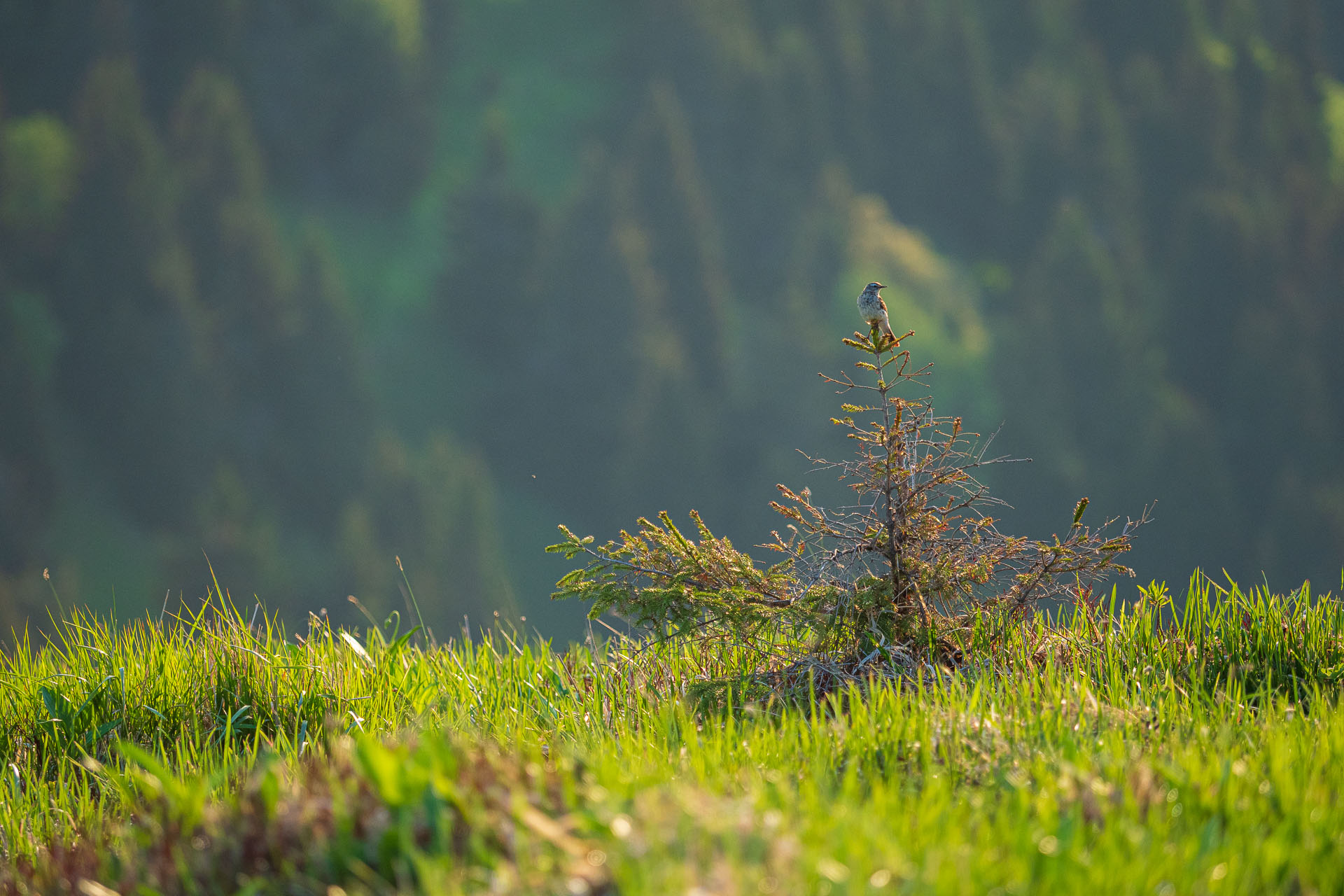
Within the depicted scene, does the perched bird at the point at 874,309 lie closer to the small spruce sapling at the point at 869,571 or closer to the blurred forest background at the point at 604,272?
the small spruce sapling at the point at 869,571

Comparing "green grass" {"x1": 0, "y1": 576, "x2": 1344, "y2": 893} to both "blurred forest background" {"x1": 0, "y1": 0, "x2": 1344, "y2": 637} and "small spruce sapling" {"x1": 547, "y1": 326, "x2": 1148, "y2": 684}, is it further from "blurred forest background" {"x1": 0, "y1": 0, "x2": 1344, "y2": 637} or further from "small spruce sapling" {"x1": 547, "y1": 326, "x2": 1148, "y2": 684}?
"blurred forest background" {"x1": 0, "y1": 0, "x2": 1344, "y2": 637}

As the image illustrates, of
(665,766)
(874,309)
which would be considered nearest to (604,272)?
(874,309)

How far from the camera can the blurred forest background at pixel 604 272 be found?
3697 centimetres

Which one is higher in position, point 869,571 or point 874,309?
point 874,309

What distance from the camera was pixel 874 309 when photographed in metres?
4.36

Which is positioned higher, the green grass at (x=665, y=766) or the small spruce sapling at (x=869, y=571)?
the small spruce sapling at (x=869, y=571)

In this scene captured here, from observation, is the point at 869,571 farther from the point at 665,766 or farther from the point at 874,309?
the point at 665,766

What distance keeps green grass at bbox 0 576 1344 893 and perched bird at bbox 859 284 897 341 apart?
49.2 inches

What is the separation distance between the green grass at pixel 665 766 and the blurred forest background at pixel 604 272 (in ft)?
Result: 97.4

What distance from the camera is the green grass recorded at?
1873 mm

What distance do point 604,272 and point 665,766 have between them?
41400 millimetres

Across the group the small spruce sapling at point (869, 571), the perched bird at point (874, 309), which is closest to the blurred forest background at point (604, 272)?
the perched bird at point (874, 309)

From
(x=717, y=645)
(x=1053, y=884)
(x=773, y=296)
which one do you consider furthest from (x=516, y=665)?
(x=773, y=296)

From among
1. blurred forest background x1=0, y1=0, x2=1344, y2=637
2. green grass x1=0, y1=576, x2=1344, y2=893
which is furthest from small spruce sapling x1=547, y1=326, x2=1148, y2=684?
blurred forest background x1=0, y1=0, x2=1344, y2=637
